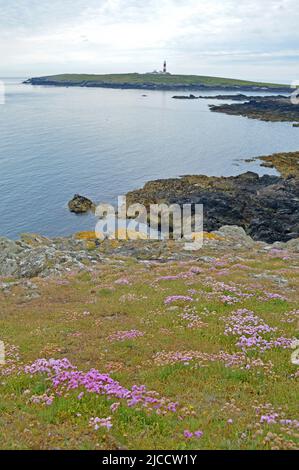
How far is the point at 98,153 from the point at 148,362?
8368 cm

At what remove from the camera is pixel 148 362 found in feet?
44.7

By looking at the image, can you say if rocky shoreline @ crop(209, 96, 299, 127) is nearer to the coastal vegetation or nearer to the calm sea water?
the calm sea water

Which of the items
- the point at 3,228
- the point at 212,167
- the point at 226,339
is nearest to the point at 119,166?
the point at 212,167

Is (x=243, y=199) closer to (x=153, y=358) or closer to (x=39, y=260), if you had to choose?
(x=39, y=260)

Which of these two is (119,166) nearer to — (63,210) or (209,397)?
(63,210)

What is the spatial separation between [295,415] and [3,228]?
4673cm

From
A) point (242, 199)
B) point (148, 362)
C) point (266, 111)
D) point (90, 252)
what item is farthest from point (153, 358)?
point (266, 111)

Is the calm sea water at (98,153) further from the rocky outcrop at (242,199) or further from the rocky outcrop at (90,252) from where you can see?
the rocky outcrop at (90,252)

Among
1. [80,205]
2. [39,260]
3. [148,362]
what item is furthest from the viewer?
[80,205]

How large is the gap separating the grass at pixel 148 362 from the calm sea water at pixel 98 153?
101 feet

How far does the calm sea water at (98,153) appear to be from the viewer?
2386 inches

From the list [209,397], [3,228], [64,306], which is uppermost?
[209,397]

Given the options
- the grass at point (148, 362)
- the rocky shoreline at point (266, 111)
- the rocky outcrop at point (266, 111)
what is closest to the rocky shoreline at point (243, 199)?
the grass at point (148, 362)

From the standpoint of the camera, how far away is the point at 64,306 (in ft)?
68.1
